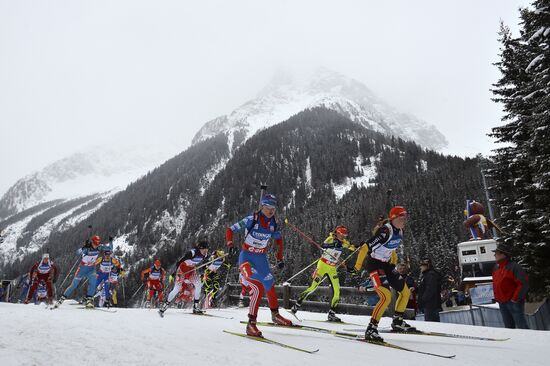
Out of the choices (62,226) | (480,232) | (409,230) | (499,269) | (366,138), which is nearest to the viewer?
(499,269)

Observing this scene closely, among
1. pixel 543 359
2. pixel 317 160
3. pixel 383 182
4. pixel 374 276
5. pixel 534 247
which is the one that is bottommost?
pixel 543 359

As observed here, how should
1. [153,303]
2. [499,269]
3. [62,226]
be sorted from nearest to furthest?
[499,269], [153,303], [62,226]

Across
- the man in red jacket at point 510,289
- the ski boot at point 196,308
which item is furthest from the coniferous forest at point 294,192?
the man in red jacket at point 510,289

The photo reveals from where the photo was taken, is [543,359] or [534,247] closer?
[543,359]

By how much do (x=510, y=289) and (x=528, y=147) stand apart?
15.5 feet

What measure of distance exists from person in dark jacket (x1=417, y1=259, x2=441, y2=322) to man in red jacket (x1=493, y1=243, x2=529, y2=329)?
181 cm

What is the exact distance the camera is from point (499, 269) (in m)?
8.22

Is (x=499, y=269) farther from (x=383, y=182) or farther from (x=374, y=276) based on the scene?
(x=383, y=182)

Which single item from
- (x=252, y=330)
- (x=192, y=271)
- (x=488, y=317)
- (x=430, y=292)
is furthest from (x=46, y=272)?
(x=488, y=317)

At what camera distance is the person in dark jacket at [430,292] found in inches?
390

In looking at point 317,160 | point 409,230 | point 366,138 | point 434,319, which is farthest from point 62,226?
point 434,319

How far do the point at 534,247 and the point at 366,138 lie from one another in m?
124

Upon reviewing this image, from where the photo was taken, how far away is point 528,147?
413 inches

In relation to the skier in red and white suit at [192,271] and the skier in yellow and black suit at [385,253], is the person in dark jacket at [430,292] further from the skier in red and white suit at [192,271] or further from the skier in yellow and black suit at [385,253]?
the skier in red and white suit at [192,271]
